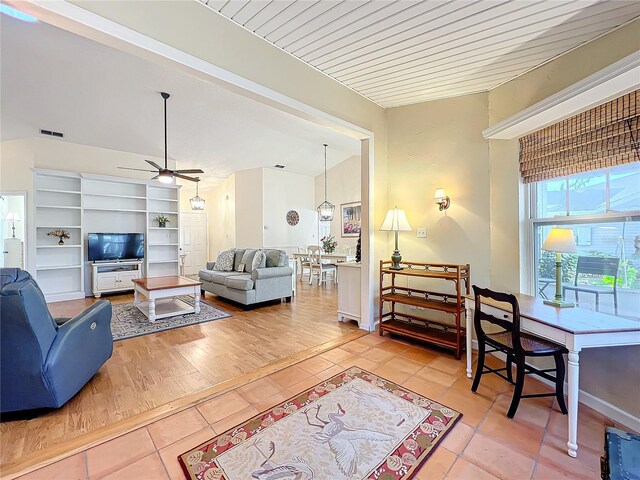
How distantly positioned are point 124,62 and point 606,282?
17.7 ft

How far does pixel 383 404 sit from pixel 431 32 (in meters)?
2.93

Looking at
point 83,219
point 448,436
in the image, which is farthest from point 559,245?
point 83,219

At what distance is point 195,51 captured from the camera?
6.45ft

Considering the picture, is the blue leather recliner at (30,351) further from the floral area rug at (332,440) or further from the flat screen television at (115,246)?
the flat screen television at (115,246)

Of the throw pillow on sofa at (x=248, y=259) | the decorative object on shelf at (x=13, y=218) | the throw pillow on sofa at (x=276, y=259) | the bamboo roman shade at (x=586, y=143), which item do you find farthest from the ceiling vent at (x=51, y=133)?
the bamboo roman shade at (x=586, y=143)

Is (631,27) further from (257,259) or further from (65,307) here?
(65,307)

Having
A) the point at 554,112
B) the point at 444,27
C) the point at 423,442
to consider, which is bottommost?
the point at 423,442

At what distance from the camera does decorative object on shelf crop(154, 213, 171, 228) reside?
6365 mm

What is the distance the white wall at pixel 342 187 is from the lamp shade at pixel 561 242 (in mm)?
5675

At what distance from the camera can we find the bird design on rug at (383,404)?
183cm

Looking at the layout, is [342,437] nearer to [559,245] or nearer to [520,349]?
[520,349]

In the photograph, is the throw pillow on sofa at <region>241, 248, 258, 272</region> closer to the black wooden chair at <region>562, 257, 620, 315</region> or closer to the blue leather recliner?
the blue leather recliner

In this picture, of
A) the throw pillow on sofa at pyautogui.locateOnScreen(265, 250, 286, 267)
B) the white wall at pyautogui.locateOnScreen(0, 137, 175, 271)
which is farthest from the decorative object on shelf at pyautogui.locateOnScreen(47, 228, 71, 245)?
the throw pillow on sofa at pyautogui.locateOnScreen(265, 250, 286, 267)

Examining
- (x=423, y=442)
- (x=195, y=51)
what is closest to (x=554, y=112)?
(x=423, y=442)
